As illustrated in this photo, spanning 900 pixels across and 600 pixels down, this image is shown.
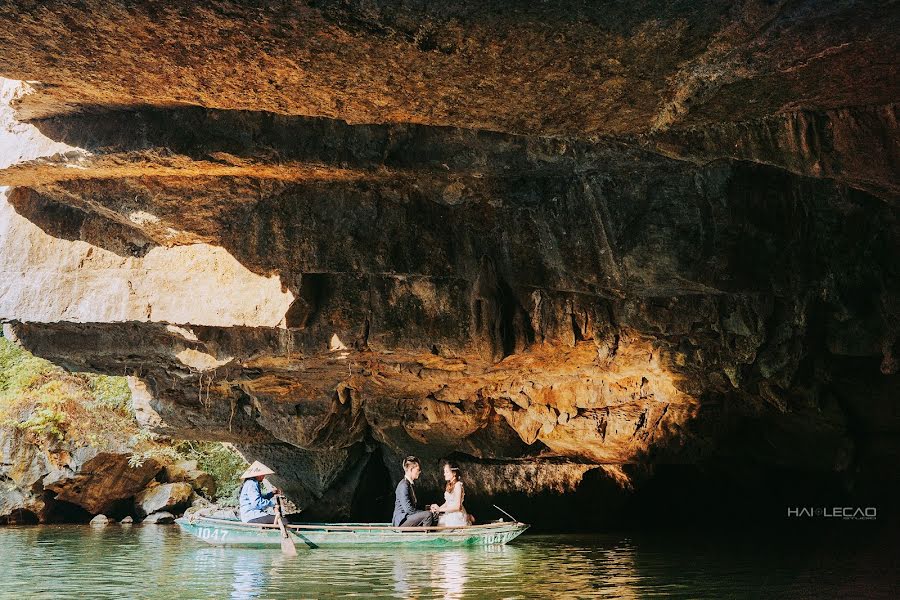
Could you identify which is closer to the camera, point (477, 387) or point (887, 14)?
point (887, 14)

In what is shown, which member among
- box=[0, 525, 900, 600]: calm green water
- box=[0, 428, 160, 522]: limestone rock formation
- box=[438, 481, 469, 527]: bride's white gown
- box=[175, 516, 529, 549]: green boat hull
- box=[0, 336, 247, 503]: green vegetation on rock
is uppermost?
box=[0, 336, 247, 503]: green vegetation on rock

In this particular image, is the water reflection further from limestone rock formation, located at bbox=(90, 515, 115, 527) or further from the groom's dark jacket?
limestone rock formation, located at bbox=(90, 515, 115, 527)

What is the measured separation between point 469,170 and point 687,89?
2906mm

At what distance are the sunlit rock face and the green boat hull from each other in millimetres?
2091

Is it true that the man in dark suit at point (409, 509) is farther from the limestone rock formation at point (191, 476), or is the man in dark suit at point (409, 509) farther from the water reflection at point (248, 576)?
the limestone rock formation at point (191, 476)

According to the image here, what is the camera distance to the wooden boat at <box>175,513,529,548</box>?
1070 cm

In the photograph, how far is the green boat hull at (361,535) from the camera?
35.1 feet

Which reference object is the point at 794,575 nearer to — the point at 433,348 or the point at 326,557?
the point at 433,348

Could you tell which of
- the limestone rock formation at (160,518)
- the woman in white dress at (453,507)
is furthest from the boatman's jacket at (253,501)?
the limestone rock formation at (160,518)

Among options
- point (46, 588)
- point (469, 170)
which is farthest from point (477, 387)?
point (46, 588)

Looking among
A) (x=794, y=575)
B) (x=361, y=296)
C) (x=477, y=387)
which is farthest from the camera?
(x=477, y=387)

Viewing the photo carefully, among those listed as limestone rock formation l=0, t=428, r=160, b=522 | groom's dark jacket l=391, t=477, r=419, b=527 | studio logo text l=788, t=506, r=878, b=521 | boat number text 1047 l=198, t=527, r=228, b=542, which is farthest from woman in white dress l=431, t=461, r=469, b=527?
limestone rock formation l=0, t=428, r=160, b=522

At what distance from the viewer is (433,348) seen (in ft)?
31.7

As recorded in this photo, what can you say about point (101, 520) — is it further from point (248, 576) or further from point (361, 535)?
point (248, 576)
